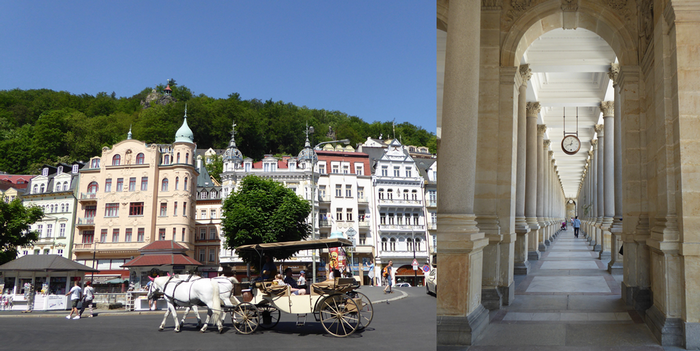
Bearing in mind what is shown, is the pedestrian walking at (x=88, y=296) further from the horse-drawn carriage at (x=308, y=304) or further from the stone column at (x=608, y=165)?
the stone column at (x=608, y=165)

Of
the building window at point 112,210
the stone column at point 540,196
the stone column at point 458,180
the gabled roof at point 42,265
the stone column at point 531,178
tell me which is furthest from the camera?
the stone column at point 540,196

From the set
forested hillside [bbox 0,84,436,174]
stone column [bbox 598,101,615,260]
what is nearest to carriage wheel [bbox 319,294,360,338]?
forested hillside [bbox 0,84,436,174]

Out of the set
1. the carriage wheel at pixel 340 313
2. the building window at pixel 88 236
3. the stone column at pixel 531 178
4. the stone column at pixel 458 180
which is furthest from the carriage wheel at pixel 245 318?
the stone column at pixel 531 178

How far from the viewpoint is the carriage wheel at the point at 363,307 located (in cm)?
841

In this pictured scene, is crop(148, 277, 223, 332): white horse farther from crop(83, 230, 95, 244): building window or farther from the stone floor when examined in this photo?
the stone floor

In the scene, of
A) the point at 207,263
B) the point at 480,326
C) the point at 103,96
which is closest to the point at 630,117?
the point at 480,326

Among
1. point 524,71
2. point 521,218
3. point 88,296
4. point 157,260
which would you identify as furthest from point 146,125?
point 521,218

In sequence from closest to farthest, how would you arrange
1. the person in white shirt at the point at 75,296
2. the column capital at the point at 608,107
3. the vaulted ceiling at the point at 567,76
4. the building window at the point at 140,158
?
the person in white shirt at the point at 75,296
the building window at the point at 140,158
the vaulted ceiling at the point at 567,76
the column capital at the point at 608,107

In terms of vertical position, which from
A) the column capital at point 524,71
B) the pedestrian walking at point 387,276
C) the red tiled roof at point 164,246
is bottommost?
the pedestrian walking at point 387,276

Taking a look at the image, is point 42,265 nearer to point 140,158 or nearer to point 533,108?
point 140,158

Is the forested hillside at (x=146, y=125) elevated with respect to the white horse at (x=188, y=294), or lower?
A: elevated

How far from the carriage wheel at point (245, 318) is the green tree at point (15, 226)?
8.88 feet

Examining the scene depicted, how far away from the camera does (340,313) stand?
8.09 metres

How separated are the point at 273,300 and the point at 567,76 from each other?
19.4 metres
